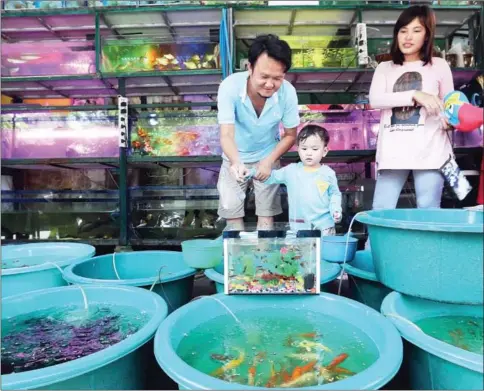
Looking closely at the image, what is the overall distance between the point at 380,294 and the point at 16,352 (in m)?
1.54

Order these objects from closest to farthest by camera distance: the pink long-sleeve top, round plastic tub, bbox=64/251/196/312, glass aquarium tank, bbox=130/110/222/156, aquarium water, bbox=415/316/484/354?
aquarium water, bbox=415/316/484/354, round plastic tub, bbox=64/251/196/312, the pink long-sleeve top, glass aquarium tank, bbox=130/110/222/156

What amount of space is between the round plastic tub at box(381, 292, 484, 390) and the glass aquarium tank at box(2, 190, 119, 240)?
350 cm

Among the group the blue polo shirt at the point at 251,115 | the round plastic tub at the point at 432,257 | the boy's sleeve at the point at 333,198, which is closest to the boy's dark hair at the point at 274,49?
the blue polo shirt at the point at 251,115

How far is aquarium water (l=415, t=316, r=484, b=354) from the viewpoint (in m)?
0.92

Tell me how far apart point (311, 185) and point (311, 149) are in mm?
237

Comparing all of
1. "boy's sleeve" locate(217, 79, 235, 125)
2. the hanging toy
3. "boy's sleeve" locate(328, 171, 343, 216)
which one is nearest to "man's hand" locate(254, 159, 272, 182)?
"boy's sleeve" locate(217, 79, 235, 125)

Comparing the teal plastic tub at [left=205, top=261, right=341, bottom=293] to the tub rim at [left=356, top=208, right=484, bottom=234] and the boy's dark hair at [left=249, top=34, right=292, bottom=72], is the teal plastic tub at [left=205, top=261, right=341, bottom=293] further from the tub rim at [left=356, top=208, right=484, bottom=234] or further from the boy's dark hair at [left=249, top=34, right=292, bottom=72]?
the boy's dark hair at [left=249, top=34, right=292, bottom=72]

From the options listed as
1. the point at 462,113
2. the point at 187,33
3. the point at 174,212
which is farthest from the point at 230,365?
the point at 187,33

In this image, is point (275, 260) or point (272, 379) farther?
point (275, 260)

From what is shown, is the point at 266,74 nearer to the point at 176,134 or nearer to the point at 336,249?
the point at 336,249

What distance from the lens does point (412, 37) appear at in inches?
Answer: 74.5

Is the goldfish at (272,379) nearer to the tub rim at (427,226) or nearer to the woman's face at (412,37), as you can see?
the tub rim at (427,226)

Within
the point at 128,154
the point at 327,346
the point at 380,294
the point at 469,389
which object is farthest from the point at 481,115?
the point at 128,154

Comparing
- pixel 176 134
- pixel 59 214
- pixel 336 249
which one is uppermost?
pixel 176 134
